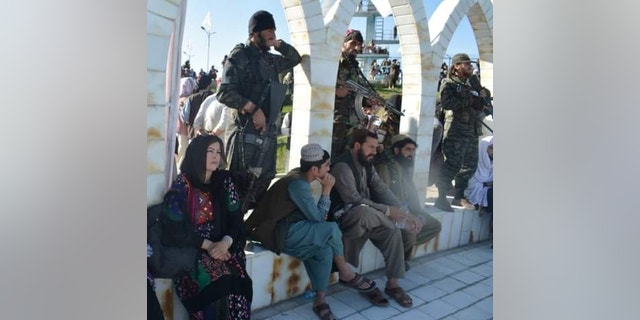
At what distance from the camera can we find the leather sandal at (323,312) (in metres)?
2.15

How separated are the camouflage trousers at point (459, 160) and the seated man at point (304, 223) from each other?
1.33 meters

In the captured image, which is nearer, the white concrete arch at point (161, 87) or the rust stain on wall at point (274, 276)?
the white concrete arch at point (161, 87)

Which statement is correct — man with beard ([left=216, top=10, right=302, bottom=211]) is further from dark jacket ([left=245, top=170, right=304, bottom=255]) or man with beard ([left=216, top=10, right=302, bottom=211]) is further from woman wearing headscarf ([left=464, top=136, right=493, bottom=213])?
woman wearing headscarf ([left=464, top=136, right=493, bottom=213])

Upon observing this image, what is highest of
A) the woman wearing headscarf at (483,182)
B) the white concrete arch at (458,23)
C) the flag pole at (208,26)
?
the white concrete arch at (458,23)

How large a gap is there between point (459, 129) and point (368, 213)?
125cm

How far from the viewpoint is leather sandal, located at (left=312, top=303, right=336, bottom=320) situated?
215cm

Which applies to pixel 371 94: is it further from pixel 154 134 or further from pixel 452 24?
pixel 154 134

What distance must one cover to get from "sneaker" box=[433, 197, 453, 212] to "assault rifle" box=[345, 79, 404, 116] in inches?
27.5

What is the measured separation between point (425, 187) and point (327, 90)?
110 cm

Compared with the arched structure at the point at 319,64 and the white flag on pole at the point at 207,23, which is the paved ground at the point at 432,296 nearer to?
the arched structure at the point at 319,64

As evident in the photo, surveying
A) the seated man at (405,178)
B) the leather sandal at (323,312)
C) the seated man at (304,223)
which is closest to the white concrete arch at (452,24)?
the seated man at (405,178)

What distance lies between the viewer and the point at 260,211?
2.20 meters

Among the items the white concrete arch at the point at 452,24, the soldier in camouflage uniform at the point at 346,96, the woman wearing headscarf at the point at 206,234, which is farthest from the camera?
the white concrete arch at the point at 452,24
